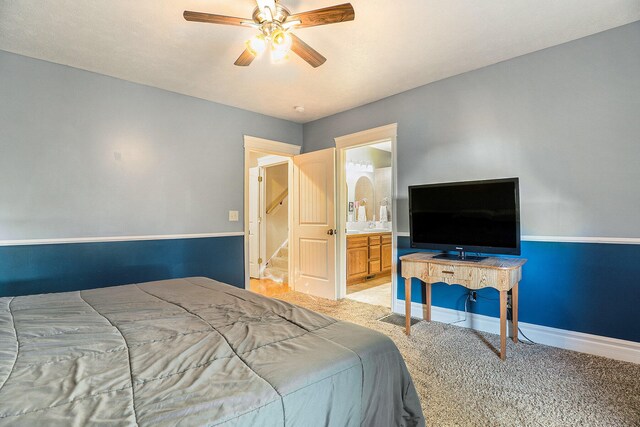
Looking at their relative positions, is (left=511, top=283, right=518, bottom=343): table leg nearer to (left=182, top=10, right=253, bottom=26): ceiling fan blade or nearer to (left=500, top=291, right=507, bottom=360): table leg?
(left=500, top=291, right=507, bottom=360): table leg

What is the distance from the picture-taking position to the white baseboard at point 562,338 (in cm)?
241

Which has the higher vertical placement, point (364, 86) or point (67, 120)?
point (364, 86)

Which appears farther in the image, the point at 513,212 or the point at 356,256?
the point at 356,256

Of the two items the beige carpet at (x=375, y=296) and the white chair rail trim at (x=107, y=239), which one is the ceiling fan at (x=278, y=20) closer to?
the white chair rail trim at (x=107, y=239)

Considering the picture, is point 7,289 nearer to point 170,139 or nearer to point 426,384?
point 170,139

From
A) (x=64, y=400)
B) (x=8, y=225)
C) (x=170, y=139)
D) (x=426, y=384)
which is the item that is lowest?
(x=426, y=384)

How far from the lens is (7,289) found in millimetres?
2693

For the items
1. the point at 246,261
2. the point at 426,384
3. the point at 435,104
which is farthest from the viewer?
the point at 246,261

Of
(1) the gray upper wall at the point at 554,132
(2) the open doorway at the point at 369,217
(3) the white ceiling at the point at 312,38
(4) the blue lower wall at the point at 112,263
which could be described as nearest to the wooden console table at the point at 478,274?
(1) the gray upper wall at the point at 554,132

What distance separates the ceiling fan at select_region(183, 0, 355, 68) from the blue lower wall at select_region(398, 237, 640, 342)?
2.49 m

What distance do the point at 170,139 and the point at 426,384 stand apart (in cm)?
345

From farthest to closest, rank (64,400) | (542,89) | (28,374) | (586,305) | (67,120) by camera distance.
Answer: (67,120) < (542,89) < (586,305) < (28,374) < (64,400)

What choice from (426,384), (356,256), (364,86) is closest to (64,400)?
(426,384)

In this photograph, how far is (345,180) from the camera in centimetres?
439
